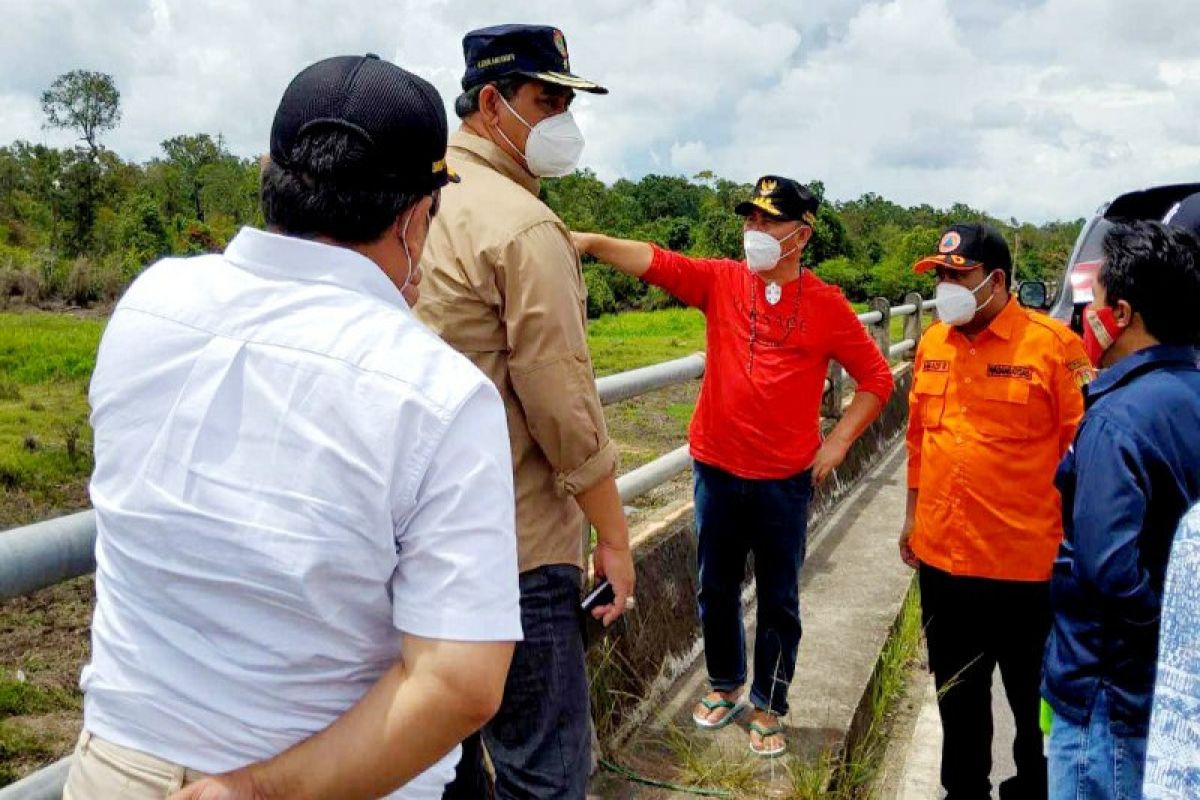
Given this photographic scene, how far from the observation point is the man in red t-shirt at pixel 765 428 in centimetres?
360

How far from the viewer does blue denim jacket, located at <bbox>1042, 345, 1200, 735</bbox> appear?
211cm

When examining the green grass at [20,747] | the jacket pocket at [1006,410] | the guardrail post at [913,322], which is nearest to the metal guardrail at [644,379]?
the jacket pocket at [1006,410]

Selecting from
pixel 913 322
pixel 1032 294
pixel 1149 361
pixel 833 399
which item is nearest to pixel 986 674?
pixel 1149 361

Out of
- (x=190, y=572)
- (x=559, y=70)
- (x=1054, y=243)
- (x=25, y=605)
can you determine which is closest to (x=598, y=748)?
(x=559, y=70)

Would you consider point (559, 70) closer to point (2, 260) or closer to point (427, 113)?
point (427, 113)

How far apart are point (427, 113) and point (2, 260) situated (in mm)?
28709

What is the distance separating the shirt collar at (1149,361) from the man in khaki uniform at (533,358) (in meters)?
1.11

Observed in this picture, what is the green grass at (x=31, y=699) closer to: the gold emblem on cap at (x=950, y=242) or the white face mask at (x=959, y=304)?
the white face mask at (x=959, y=304)

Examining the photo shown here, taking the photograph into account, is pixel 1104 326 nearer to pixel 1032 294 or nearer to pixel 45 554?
pixel 45 554

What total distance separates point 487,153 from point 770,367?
1.64 metres

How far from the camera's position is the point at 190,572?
1200mm

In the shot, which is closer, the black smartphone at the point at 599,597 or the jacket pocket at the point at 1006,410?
the black smartphone at the point at 599,597

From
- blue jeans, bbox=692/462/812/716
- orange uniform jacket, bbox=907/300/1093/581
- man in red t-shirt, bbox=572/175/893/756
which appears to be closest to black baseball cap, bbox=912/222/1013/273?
orange uniform jacket, bbox=907/300/1093/581

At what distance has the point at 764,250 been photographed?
3.69 m
